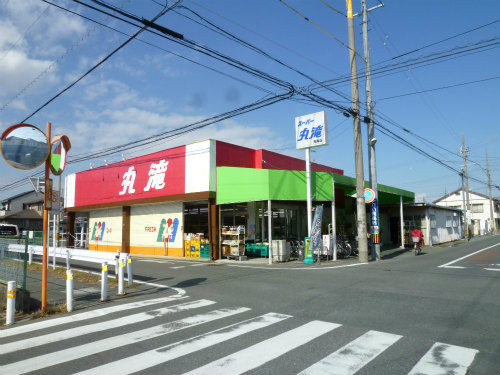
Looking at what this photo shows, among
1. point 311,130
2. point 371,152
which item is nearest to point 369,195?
point 371,152

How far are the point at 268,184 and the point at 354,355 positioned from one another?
12.6 m

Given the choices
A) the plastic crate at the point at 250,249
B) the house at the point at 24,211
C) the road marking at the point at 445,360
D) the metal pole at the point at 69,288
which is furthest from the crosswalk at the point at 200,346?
the house at the point at 24,211

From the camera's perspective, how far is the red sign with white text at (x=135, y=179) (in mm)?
21953

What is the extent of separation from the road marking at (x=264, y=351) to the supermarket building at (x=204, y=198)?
10.7 meters

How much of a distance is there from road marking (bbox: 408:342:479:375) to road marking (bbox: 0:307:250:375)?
3711 mm

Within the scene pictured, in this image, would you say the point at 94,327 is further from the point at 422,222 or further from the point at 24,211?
the point at 24,211

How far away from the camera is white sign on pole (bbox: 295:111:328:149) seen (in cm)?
1695

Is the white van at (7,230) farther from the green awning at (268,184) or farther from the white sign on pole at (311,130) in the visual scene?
the white sign on pole at (311,130)

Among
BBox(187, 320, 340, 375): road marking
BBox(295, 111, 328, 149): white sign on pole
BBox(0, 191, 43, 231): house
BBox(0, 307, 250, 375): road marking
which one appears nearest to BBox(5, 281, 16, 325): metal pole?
BBox(0, 307, 250, 375): road marking

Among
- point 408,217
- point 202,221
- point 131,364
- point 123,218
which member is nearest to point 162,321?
point 131,364

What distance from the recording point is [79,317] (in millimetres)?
7340

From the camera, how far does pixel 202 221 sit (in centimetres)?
2169

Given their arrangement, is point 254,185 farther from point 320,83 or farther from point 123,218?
point 123,218

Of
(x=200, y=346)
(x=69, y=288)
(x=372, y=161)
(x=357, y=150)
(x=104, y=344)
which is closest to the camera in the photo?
(x=200, y=346)
